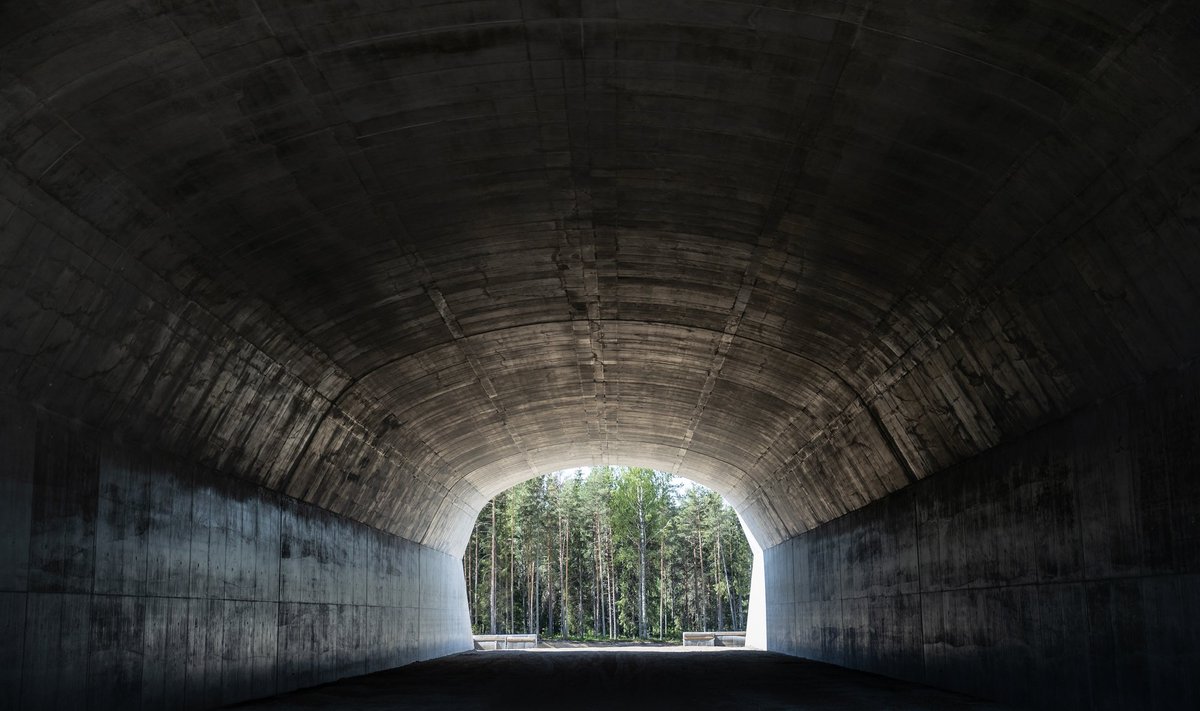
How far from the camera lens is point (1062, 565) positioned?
1380cm

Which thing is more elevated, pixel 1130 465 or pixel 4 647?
pixel 1130 465

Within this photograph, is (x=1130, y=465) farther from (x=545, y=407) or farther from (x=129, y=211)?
(x=545, y=407)

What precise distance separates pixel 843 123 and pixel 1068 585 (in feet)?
21.1

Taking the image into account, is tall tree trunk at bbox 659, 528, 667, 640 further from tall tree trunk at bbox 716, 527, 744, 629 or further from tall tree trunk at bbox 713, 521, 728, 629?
tall tree trunk at bbox 716, 527, 744, 629

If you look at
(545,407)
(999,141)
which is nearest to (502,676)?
(545,407)

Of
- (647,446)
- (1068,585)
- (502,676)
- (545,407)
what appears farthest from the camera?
(647,446)

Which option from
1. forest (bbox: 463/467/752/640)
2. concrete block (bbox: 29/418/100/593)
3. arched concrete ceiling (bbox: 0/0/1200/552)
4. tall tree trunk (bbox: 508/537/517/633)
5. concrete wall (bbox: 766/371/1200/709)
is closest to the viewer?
arched concrete ceiling (bbox: 0/0/1200/552)

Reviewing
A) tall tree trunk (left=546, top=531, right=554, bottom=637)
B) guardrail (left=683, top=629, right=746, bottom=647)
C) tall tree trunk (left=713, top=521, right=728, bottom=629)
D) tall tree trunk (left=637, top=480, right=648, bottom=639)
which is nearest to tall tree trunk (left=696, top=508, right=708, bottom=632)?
tall tree trunk (left=713, top=521, right=728, bottom=629)

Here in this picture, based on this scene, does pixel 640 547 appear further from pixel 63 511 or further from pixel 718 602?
pixel 63 511

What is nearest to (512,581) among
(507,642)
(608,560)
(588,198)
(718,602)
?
(608,560)

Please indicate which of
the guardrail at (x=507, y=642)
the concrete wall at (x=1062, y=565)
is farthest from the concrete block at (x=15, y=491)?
the guardrail at (x=507, y=642)

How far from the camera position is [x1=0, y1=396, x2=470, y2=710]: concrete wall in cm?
1140

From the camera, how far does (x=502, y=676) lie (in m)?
25.2

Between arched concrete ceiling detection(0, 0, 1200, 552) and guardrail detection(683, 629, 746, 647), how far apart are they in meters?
37.4
